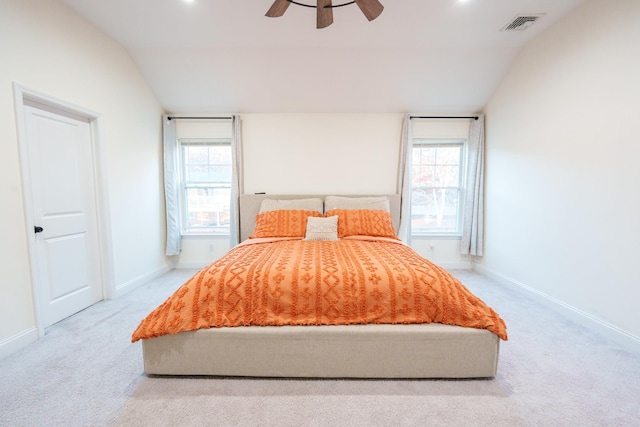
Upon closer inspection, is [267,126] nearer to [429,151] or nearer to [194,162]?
[194,162]

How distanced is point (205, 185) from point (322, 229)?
83.9 inches

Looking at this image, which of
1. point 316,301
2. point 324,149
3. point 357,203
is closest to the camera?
point 316,301

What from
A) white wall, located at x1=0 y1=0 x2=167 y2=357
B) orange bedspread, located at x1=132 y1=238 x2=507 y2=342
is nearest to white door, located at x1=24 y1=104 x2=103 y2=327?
white wall, located at x1=0 y1=0 x2=167 y2=357

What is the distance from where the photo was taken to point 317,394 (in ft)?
4.91

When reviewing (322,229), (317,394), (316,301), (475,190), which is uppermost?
(475,190)

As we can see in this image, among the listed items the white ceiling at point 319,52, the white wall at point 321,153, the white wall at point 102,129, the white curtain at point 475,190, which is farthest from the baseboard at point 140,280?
the white curtain at point 475,190

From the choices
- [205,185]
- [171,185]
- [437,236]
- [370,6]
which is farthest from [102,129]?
[437,236]

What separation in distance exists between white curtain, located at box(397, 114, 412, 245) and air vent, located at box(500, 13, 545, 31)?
1.36 meters

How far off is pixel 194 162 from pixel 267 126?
4.11 feet

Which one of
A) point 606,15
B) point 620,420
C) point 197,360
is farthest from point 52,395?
point 606,15

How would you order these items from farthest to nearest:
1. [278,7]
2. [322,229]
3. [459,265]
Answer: [459,265] → [322,229] → [278,7]

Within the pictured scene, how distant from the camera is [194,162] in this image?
3961 mm

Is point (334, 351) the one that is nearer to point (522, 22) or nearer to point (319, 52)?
point (319, 52)

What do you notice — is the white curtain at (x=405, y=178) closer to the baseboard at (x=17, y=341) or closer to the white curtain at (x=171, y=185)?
the white curtain at (x=171, y=185)
